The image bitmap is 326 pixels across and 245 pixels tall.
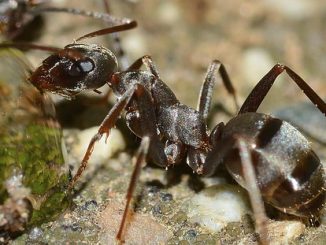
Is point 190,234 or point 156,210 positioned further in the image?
point 156,210

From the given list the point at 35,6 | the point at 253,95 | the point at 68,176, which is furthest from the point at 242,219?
the point at 35,6

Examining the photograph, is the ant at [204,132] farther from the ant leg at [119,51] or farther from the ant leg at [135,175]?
the ant leg at [119,51]

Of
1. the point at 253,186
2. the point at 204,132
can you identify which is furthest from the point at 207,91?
the point at 253,186

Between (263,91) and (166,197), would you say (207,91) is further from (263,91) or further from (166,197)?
(166,197)

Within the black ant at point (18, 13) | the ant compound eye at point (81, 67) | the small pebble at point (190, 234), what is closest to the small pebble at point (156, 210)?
the small pebble at point (190, 234)

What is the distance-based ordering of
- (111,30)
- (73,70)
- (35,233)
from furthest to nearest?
(111,30)
(73,70)
(35,233)

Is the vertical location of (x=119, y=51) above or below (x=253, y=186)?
below

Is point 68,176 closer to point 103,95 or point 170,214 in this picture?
point 170,214
